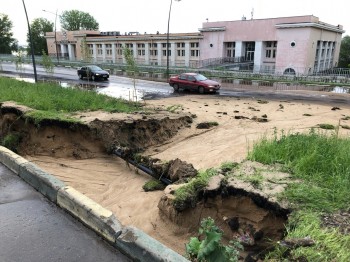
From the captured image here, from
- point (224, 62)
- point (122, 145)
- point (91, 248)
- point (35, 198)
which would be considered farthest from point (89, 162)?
point (224, 62)

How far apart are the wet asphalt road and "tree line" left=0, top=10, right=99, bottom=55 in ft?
294

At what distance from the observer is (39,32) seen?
9512 cm

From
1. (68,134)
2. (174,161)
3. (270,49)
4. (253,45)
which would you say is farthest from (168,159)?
(253,45)

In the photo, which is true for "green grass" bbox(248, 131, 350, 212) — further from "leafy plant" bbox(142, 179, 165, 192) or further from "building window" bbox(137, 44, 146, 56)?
"building window" bbox(137, 44, 146, 56)

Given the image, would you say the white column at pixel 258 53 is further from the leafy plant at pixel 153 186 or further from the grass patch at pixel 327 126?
the leafy plant at pixel 153 186

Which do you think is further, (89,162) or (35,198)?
(89,162)

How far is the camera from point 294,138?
647 centimetres

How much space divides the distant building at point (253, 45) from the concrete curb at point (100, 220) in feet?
113

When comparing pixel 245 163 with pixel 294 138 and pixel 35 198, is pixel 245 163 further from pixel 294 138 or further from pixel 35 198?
pixel 35 198

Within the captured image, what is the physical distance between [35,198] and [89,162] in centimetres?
419

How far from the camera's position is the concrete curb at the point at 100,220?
3373 millimetres

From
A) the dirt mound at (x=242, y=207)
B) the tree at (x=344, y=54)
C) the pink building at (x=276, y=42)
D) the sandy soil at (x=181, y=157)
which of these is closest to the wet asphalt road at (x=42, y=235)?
the sandy soil at (x=181, y=157)

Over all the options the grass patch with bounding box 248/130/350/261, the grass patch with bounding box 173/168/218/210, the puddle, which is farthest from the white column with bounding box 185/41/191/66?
the grass patch with bounding box 173/168/218/210

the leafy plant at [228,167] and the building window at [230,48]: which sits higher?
the building window at [230,48]
